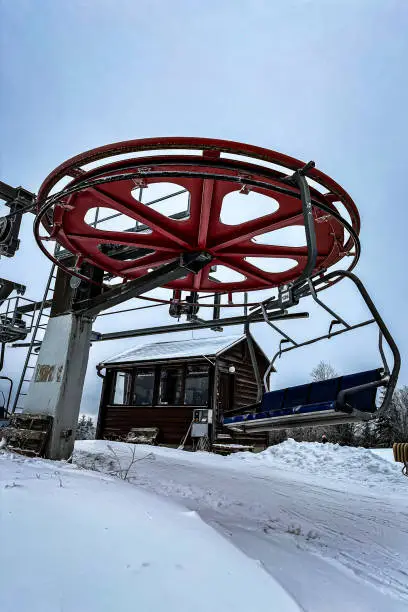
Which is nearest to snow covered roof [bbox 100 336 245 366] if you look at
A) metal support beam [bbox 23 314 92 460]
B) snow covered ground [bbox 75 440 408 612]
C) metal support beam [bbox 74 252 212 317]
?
snow covered ground [bbox 75 440 408 612]

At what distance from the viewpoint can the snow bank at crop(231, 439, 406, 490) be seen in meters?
9.70

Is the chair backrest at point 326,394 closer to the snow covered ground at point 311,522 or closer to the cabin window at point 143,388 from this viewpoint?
the snow covered ground at point 311,522

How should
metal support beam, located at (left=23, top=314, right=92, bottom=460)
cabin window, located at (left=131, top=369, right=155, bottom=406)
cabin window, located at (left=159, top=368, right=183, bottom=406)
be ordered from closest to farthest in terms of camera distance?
metal support beam, located at (left=23, top=314, right=92, bottom=460) → cabin window, located at (left=159, top=368, right=183, bottom=406) → cabin window, located at (left=131, top=369, right=155, bottom=406)

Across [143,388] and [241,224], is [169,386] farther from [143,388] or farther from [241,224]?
[241,224]

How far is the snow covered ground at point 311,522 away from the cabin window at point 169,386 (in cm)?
845

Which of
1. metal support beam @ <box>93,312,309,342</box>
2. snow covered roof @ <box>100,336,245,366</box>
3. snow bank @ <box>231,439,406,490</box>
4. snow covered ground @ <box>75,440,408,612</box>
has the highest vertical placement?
snow covered roof @ <box>100,336,245,366</box>

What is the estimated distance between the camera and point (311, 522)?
4934 millimetres

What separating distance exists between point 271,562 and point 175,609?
1674mm

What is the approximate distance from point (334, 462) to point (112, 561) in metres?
10.8

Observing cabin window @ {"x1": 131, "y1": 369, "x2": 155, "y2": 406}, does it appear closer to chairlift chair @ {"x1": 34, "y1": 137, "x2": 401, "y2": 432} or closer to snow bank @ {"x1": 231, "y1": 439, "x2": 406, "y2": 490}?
snow bank @ {"x1": 231, "y1": 439, "x2": 406, "y2": 490}

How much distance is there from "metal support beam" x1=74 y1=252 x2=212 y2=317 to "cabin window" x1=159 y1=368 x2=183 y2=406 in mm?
10189

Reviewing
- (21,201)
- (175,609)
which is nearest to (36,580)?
(175,609)

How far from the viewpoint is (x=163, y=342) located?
19.9 metres

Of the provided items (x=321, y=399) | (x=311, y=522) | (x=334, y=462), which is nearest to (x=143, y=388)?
(x=334, y=462)
